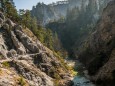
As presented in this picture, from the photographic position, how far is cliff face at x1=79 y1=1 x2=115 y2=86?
287 ft

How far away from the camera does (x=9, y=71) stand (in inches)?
2997

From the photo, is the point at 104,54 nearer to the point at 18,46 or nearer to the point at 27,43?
the point at 27,43

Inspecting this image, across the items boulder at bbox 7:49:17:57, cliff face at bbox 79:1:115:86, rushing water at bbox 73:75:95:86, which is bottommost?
rushing water at bbox 73:75:95:86

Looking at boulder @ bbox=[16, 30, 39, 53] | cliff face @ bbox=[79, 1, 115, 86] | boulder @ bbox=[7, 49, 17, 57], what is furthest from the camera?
boulder @ bbox=[16, 30, 39, 53]

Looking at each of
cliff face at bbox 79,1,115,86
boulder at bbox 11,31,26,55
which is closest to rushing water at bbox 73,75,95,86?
cliff face at bbox 79,1,115,86

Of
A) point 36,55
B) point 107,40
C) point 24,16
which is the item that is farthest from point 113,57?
point 24,16

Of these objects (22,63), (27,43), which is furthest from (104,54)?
(22,63)

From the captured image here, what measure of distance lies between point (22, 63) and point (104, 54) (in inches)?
1539

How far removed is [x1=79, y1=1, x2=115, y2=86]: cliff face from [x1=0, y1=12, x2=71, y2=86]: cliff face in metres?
12.8

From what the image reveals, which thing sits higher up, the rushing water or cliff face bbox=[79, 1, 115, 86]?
cliff face bbox=[79, 1, 115, 86]

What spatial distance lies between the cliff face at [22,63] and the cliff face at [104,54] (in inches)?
506

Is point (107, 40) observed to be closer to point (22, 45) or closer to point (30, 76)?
point (22, 45)

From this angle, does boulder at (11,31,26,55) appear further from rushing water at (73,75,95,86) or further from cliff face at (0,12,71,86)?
rushing water at (73,75,95,86)

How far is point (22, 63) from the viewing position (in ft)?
276
